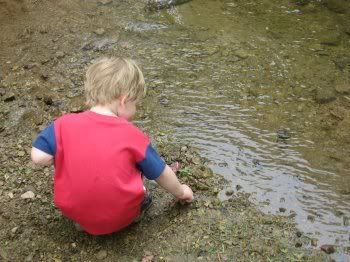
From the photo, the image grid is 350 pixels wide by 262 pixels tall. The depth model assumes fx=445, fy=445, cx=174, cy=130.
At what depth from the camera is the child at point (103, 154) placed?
215 cm

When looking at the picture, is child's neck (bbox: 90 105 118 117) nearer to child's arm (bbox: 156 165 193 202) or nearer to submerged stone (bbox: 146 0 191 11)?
child's arm (bbox: 156 165 193 202)

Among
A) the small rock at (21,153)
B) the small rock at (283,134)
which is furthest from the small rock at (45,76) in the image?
the small rock at (283,134)

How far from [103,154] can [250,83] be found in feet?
6.59

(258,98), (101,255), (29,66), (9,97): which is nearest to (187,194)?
(101,255)

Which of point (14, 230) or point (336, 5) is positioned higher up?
point (336, 5)

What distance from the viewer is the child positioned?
2.15 metres

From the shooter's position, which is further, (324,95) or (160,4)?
(160,4)

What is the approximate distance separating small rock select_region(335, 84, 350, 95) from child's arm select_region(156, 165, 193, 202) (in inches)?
71.6

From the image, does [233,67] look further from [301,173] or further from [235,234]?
[235,234]

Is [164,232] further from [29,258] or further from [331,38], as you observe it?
[331,38]

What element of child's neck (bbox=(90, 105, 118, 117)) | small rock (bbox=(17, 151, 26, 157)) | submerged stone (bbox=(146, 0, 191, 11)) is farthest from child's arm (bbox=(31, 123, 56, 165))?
submerged stone (bbox=(146, 0, 191, 11))

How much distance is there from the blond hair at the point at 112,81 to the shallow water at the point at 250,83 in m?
0.98

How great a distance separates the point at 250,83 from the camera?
381cm

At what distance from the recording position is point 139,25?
463cm
